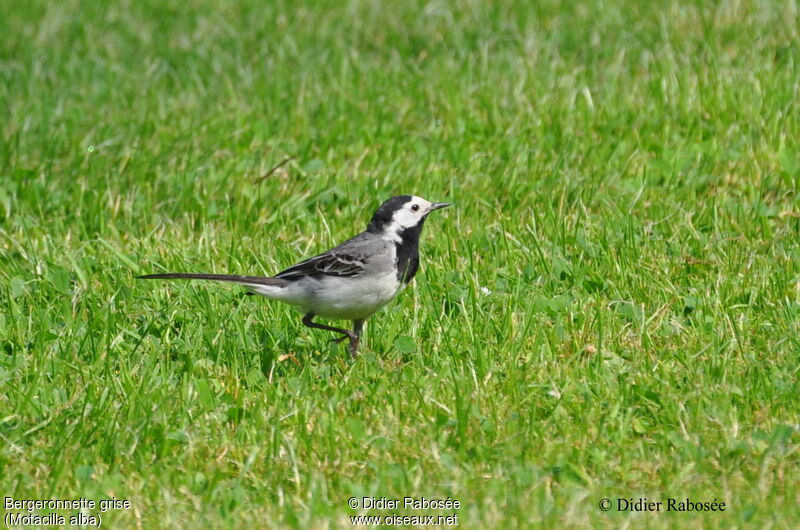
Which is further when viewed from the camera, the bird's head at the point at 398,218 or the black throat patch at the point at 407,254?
the bird's head at the point at 398,218

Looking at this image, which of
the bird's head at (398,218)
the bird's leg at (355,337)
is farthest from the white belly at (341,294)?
the bird's head at (398,218)

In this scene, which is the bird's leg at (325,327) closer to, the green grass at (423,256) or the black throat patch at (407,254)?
the green grass at (423,256)

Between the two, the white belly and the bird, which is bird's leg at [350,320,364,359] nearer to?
the bird

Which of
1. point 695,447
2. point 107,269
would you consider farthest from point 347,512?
point 107,269

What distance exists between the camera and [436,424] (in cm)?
544

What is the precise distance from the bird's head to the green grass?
49 centimetres

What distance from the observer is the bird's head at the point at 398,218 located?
663 centimetres

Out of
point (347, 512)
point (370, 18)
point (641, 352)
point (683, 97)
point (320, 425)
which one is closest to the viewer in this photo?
point (347, 512)

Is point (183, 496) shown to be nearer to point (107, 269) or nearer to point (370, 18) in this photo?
point (107, 269)

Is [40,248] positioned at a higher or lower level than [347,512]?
lower

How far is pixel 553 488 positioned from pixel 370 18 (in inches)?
306

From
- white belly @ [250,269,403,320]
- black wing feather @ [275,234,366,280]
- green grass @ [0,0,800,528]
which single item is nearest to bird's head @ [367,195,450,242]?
black wing feather @ [275,234,366,280]

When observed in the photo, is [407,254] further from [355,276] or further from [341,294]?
Result: [341,294]

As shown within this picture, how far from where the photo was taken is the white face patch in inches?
261
